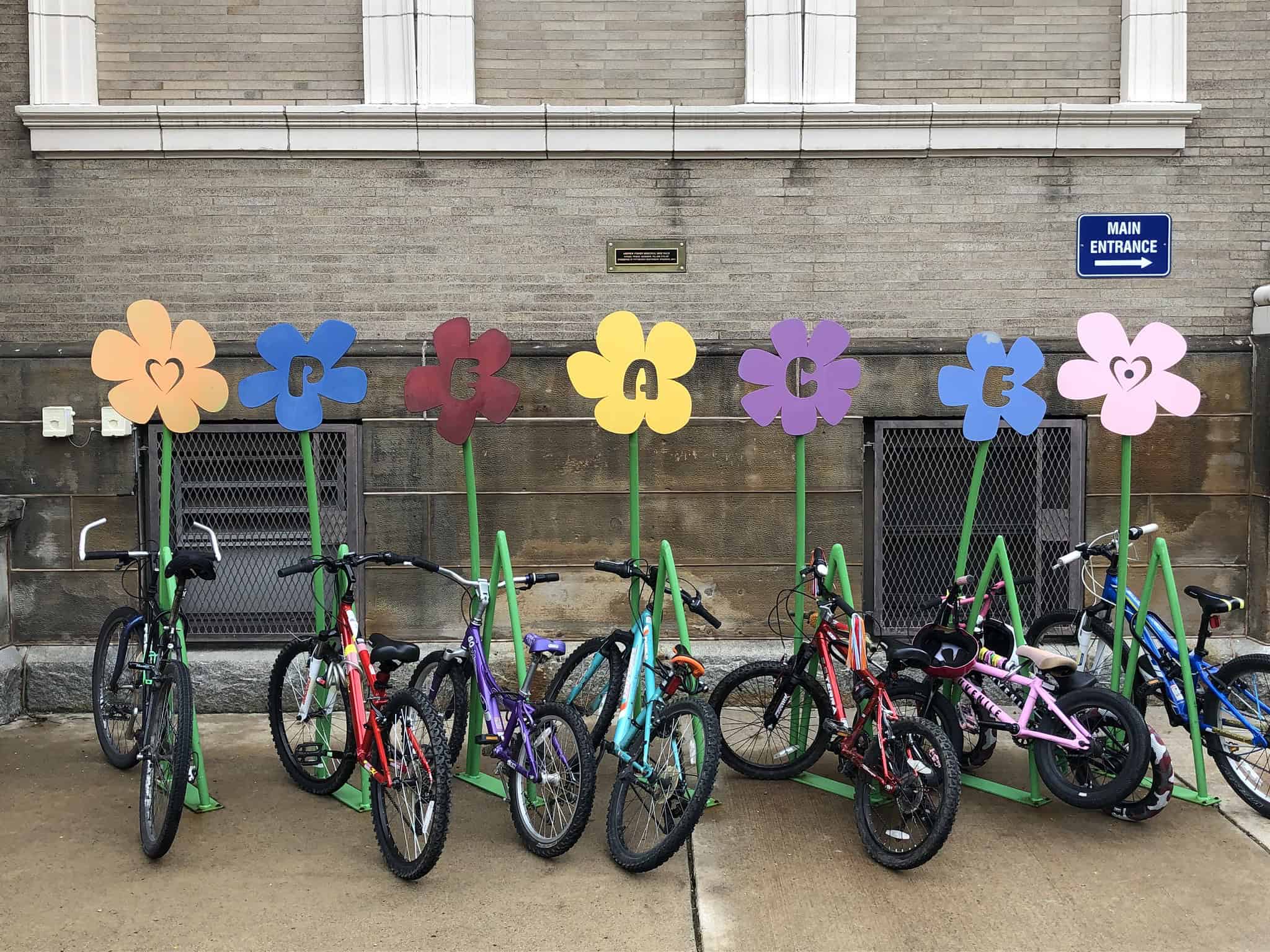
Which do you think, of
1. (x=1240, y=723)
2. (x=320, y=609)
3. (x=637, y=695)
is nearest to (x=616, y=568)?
(x=637, y=695)

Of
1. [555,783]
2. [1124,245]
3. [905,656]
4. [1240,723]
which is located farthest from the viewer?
[1124,245]

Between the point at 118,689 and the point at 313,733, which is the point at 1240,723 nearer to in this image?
the point at 313,733

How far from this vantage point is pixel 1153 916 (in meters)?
4.14

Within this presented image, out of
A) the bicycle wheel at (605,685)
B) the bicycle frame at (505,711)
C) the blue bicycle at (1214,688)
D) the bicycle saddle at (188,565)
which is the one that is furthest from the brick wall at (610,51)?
the blue bicycle at (1214,688)

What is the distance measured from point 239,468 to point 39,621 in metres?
1.54

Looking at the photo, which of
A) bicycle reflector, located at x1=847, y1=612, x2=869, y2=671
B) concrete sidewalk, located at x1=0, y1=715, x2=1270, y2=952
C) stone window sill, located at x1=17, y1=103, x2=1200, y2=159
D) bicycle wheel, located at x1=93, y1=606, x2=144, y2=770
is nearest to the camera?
concrete sidewalk, located at x1=0, y1=715, x2=1270, y2=952

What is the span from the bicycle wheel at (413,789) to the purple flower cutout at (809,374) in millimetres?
2177

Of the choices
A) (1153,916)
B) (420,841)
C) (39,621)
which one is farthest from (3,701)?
(1153,916)

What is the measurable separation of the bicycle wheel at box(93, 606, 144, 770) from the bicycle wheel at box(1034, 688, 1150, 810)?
4405 millimetres

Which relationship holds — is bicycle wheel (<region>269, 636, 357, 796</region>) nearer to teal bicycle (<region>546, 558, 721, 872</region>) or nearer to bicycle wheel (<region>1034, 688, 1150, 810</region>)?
teal bicycle (<region>546, 558, 721, 872</region>)

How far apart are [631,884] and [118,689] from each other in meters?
3.14

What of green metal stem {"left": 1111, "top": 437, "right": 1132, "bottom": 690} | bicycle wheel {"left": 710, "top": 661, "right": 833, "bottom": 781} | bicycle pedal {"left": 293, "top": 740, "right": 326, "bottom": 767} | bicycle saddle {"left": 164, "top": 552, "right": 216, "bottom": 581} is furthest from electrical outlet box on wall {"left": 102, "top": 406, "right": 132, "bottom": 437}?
green metal stem {"left": 1111, "top": 437, "right": 1132, "bottom": 690}

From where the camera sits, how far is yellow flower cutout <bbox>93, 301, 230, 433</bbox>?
5105 mm

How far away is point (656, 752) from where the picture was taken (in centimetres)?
469
